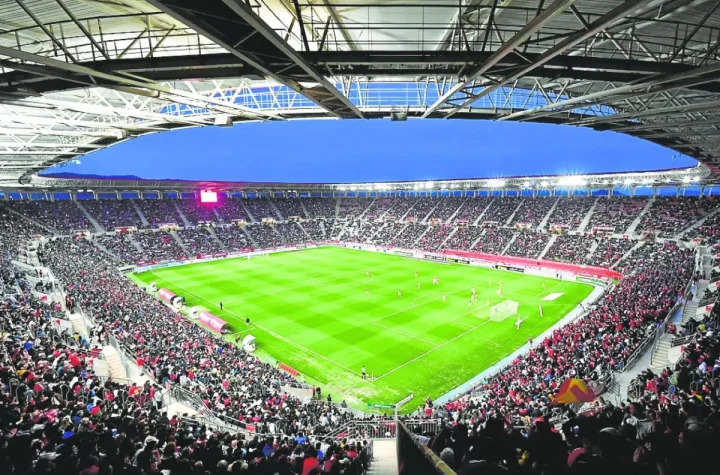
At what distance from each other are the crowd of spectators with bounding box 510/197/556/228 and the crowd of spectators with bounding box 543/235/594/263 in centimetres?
753

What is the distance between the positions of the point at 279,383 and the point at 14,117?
15345 mm

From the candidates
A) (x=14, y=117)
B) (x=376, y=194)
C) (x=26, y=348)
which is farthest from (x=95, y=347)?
(x=376, y=194)

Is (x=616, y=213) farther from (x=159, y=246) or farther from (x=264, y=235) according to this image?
(x=159, y=246)

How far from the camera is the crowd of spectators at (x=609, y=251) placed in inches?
1684

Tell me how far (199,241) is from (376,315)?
136 feet

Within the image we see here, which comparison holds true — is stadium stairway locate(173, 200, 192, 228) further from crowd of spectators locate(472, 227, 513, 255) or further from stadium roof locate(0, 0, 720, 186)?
stadium roof locate(0, 0, 720, 186)

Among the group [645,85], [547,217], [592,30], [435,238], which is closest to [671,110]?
[645,85]

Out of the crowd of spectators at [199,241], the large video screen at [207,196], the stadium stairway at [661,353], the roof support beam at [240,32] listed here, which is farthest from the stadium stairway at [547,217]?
the roof support beam at [240,32]

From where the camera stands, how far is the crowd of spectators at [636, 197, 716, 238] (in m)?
44.3

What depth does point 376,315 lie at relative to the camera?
31.9m

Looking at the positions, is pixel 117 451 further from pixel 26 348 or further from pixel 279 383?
pixel 279 383

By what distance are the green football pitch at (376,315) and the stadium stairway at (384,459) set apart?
21.8 ft

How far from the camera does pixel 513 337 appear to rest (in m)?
26.5

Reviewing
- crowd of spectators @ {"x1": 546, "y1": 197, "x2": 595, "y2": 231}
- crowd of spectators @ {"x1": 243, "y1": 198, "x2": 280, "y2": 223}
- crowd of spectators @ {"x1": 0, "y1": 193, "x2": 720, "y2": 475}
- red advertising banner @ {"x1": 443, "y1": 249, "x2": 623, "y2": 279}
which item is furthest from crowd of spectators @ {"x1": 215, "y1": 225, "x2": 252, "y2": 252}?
crowd of spectators @ {"x1": 546, "y1": 197, "x2": 595, "y2": 231}
